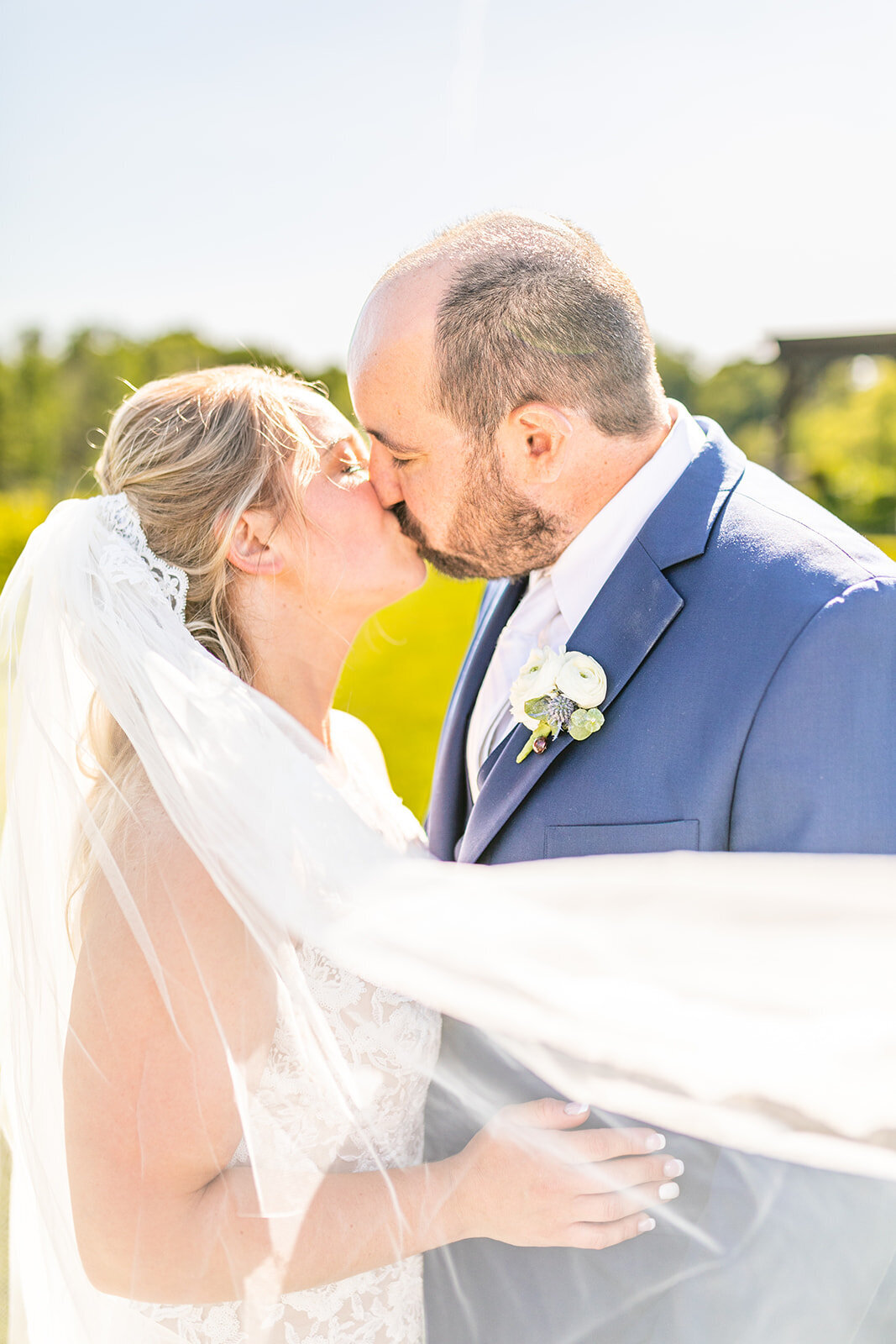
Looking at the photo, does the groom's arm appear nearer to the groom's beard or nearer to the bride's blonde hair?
the groom's beard

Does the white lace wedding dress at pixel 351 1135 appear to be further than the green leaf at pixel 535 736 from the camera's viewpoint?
No

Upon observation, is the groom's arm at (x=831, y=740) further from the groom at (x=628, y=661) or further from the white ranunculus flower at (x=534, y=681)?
the white ranunculus flower at (x=534, y=681)

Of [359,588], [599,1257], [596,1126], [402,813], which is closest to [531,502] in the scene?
[359,588]

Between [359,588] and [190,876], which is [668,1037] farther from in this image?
[359,588]

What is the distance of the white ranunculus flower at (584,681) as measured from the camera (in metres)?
2.06

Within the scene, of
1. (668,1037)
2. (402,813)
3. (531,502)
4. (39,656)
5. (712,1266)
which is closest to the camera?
(668,1037)

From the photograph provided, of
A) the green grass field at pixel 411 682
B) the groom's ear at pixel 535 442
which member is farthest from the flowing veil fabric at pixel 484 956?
the green grass field at pixel 411 682

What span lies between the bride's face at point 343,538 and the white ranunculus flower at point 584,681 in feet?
1.97

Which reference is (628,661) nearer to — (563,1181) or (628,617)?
(628,617)

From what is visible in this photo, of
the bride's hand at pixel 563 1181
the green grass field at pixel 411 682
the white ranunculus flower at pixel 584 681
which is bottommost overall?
the green grass field at pixel 411 682

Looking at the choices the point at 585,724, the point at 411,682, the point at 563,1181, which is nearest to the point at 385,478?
the point at 585,724

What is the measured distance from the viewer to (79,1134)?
1705 millimetres

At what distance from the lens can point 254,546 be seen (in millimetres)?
2334

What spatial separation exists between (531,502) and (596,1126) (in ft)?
4.38
